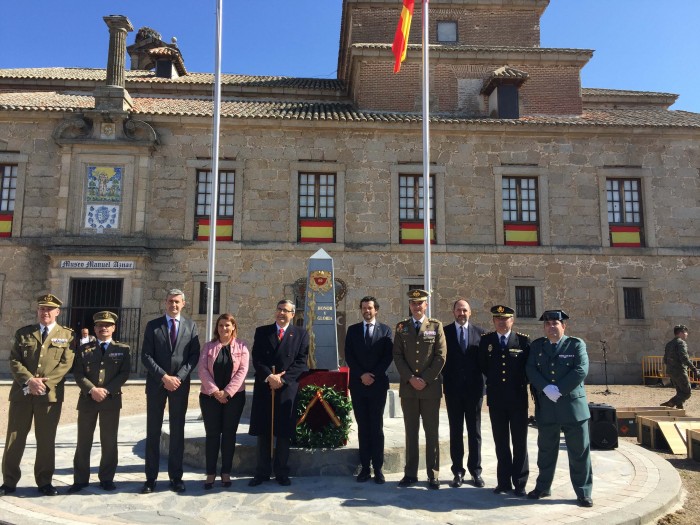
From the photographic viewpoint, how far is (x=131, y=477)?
20.0 feet

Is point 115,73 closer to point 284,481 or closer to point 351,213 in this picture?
point 351,213

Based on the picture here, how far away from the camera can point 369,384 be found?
5.92 metres

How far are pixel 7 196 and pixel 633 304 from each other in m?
21.4

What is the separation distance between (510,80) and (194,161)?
11683mm

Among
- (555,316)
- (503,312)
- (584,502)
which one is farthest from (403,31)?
(584,502)

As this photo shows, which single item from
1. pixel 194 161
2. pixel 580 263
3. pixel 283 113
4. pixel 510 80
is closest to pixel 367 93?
pixel 283 113

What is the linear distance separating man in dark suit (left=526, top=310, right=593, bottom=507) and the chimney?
16.6 metres

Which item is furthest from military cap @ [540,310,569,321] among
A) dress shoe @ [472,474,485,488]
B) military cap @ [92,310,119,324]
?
military cap @ [92,310,119,324]

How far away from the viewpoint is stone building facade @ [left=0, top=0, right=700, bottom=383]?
1722 centimetres

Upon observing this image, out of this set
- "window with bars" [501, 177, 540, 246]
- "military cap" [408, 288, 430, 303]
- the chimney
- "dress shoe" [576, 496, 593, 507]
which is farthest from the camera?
"window with bars" [501, 177, 540, 246]

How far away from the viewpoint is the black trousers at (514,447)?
18.2 feet

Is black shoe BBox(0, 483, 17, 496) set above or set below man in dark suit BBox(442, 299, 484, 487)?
below

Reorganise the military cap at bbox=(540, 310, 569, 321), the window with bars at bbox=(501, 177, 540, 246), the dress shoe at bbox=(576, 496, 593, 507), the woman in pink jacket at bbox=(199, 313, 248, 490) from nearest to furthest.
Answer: the dress shoe at bbox=(576, 496, 593, 507) < the military cap at bbox=(540, 310, 569, 321) < the woman in pink jacket at bbox=(199, 313, 248, 490) < the window with bars at bbox=(501, 177, 540, 246)

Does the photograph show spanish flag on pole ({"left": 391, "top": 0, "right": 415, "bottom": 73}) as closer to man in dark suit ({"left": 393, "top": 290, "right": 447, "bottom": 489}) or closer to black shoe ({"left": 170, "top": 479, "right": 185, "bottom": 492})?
man in dark suit ({"left": 393, "top": 290, "right": 447, "bottom": 489})
